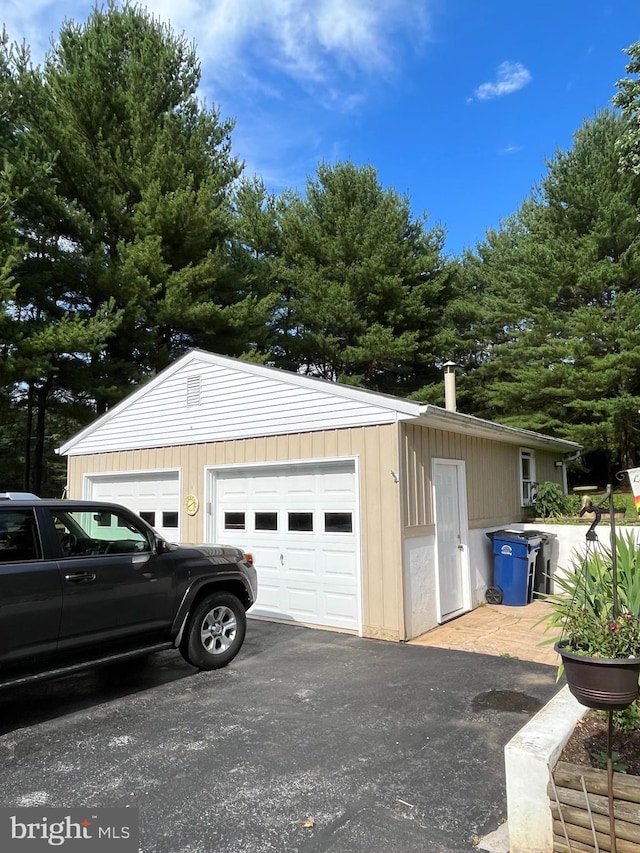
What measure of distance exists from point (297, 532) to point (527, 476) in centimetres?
636

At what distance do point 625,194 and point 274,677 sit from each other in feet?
57.0

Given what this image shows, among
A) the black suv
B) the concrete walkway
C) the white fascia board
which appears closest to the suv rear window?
the black suv

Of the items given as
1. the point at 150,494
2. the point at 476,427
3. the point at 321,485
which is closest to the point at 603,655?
the point at 321,485

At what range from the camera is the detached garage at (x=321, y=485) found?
6.65m

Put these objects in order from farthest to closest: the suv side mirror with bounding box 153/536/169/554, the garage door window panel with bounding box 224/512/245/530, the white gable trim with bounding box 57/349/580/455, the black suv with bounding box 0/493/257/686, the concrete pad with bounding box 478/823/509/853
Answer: the garage door window panel with bounding box 224/512/245/530
the white gable trim with bounding box 57/349/580/455
the suv side mirror with bounding box 153/536/169/554
the black suv with bounding box 0/493/257/686
the concrete pad with bounding box 478/823/509/853

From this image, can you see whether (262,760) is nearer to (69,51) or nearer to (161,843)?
(161,843)

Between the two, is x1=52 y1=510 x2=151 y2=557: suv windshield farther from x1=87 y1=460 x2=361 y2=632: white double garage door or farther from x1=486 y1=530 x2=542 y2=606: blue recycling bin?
x1=486 y1=530 x2=542 y2=606: blue recycling bin

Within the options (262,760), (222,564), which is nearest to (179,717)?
(262,760)

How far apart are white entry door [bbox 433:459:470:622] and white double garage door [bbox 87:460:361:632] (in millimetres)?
1261

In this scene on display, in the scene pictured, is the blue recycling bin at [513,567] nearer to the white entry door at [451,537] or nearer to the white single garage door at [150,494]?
the white entry door at [451,537]

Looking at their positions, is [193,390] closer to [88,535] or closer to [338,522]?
[338,522]

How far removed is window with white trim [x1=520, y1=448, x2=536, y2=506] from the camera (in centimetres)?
1120

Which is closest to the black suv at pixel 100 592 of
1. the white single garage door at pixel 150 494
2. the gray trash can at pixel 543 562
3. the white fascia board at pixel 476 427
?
the white fascia board at pixel 476 427

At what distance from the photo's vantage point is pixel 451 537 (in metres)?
7.83
